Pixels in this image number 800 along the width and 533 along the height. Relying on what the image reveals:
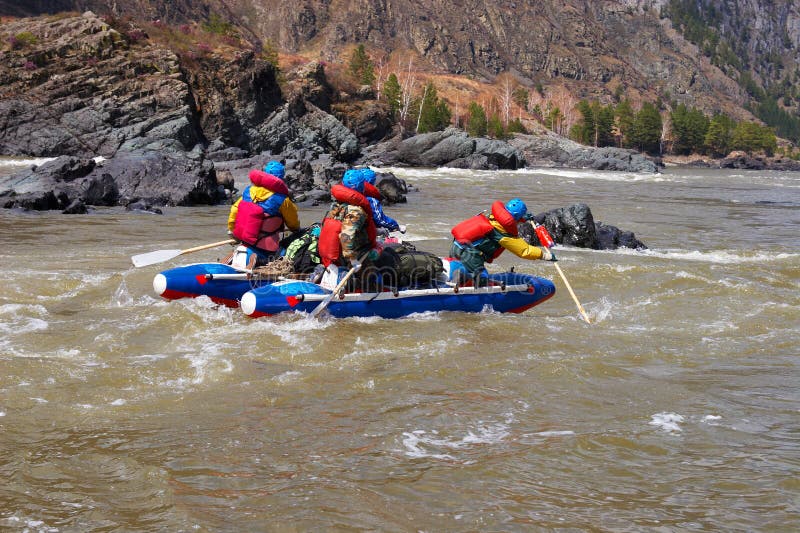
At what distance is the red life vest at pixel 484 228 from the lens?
9.93 m

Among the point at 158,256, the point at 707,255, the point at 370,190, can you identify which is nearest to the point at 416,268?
the point at 370,190

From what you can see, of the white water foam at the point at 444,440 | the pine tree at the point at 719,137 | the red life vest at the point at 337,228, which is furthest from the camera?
the pine tree at the point at 719,137

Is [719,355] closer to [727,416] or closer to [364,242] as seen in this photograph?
[727,416]

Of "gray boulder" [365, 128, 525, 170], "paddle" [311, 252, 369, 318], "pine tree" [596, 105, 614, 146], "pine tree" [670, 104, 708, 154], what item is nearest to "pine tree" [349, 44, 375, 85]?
"gray boulder" [365, 128, 525, 170]

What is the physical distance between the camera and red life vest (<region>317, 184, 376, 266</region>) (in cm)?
913

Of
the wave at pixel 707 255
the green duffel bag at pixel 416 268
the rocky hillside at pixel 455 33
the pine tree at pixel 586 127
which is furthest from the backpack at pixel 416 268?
the rocky hillside at pixel 455 33

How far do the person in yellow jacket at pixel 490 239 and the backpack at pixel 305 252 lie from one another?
1859mm

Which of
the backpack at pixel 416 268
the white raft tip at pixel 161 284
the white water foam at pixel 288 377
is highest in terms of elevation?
the backpack at pixel 416 268

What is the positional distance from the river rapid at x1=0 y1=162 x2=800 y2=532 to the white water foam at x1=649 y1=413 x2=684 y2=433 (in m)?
0.02

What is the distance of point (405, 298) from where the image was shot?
31.4 feet

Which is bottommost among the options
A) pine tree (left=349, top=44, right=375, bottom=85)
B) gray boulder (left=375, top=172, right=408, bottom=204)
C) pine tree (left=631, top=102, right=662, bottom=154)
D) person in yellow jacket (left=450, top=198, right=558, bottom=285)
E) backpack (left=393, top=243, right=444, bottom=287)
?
backpack (left=393, top=243, right=444, bottom=287)

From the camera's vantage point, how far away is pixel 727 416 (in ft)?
20.8

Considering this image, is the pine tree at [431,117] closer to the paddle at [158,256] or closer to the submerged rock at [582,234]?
the submerged rock at [582,234]

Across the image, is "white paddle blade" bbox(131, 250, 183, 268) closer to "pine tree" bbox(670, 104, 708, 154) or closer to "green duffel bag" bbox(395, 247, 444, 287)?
"green duffel bag" bbox(395, 247, 444, 287)
